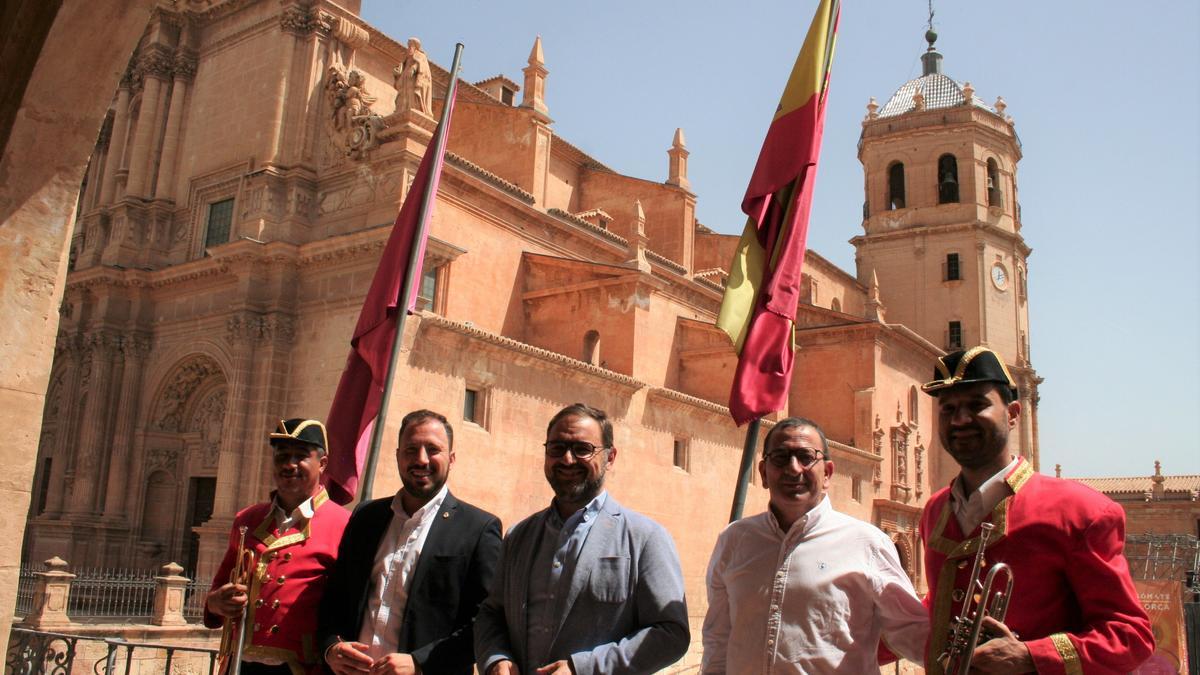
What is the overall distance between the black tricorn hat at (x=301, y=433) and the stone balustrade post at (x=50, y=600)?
11239mm

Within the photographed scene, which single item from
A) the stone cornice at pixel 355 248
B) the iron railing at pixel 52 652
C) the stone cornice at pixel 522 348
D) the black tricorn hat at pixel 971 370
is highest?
the stone cornice at pixel 355 248

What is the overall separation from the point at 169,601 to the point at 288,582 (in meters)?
11.8

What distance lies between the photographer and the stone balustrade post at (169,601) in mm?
14367

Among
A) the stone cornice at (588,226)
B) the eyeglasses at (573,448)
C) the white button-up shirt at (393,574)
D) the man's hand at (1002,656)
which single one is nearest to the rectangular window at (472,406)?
the stone cornice at (588,226)

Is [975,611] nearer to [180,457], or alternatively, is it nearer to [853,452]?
[180,457]

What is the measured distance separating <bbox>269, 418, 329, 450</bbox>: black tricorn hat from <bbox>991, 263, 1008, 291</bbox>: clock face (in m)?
40.2

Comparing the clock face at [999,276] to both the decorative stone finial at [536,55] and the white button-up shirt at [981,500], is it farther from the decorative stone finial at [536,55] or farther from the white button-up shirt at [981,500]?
the white button-up shirt at [981,500]

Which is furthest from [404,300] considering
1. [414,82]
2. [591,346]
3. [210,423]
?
[210,423]

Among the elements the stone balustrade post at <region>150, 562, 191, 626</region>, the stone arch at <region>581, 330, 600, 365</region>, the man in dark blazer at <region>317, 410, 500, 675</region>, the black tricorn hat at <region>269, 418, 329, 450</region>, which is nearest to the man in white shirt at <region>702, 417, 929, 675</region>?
the man in dark blazer at <region>317, 410, 500, 675</region>

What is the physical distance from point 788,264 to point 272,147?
16998 mm

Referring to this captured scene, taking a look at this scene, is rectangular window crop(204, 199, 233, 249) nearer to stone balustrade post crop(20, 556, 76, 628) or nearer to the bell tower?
stone balustrade post crop(20, 556, 76, 628)

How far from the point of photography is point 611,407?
62.8 ft

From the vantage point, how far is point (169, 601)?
14453 mm

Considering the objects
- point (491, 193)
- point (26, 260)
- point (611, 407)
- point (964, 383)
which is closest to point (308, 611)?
point (26, 260)
